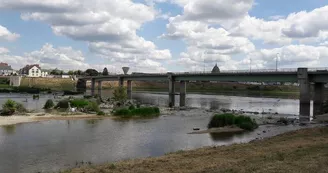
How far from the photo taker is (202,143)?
36.2 meters

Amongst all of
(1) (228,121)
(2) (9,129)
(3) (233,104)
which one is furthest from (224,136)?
(3) (233,104)

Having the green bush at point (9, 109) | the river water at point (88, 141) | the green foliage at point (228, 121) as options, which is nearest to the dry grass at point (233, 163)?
the river water at point (88, 141)

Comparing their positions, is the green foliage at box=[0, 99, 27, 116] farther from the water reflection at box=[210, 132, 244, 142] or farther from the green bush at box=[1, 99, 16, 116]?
the water reflection at box=[210, 132, 244, 142]

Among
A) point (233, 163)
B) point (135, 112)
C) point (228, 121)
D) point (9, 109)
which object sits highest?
point (233, 163)

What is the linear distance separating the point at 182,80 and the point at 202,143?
9934cm

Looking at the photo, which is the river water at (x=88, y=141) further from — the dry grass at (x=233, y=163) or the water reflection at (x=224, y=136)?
the dry grass at (x=233, y=163)

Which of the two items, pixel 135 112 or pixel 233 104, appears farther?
pixel 233 104

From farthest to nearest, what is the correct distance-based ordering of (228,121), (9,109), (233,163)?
(9,109)
(228,121)
(233,163)

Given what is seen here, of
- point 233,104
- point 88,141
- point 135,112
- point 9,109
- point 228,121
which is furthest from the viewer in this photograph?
point 233,104

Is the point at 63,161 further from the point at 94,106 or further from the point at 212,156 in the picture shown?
the point at 94,106

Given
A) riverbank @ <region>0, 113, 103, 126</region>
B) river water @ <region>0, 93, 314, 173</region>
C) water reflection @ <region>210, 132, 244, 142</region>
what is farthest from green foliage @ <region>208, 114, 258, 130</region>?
riverbank @ <region>0, 113, 103, 126</region>

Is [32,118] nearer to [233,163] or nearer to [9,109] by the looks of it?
[9,109]

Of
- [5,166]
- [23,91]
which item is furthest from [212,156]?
[23,91]

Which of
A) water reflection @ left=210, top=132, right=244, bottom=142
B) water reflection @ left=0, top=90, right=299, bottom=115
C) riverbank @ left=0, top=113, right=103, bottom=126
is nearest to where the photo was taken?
water reflection @ left=210, top=132, right=244, bottom=142
